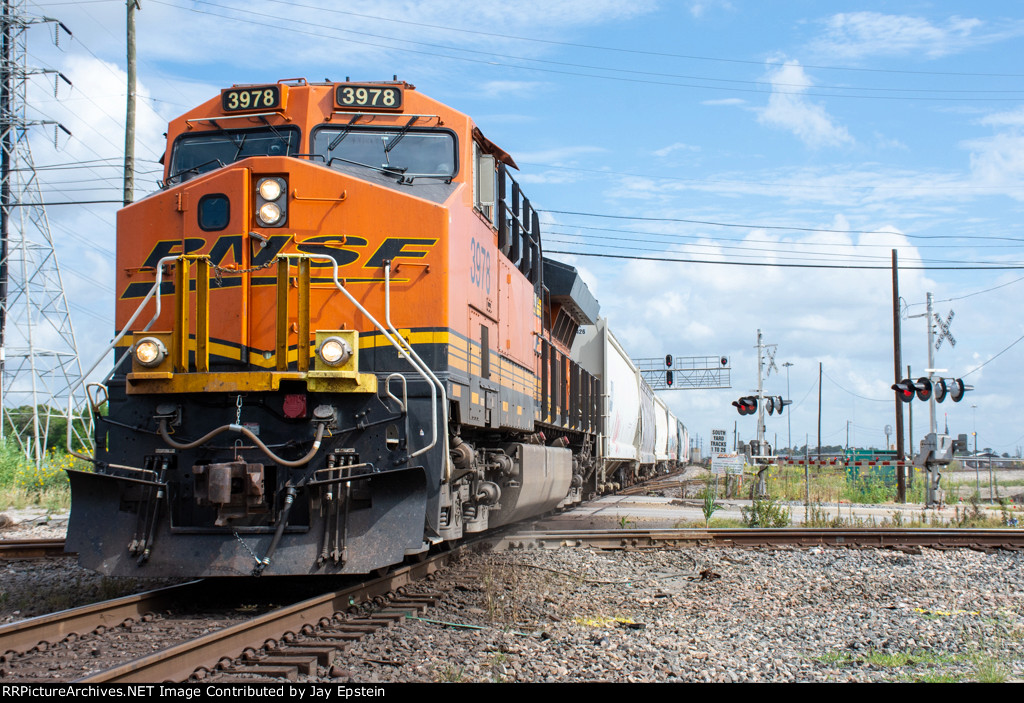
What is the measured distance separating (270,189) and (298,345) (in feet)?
4.20

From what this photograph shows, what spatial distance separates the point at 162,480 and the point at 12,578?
338cm

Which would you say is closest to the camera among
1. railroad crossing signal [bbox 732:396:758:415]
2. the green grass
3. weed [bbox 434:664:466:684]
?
weed [bbox 434:664:466:684]

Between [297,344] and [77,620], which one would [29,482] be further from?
[297,344]

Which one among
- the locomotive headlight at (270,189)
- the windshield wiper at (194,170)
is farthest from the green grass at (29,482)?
the locomotive headlight at (270,189)

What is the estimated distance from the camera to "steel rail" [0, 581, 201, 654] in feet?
→ 17.5

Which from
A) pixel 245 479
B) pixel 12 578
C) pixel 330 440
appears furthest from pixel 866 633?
pixel 12 578

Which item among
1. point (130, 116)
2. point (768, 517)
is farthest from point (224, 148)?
point (130, 116)

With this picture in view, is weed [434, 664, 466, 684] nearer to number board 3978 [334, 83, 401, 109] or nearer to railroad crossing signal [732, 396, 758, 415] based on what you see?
number board 3978 [334, 83, 401, 109]

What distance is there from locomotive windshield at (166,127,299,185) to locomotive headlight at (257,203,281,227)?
679 millimetres

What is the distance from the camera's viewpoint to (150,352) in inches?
259

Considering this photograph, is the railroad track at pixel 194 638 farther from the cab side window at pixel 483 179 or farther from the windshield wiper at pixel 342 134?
the windshield wiper at pixel 342 134

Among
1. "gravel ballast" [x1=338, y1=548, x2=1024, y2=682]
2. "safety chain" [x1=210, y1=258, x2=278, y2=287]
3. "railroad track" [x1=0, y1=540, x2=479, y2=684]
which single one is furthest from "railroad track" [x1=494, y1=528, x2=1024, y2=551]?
"safety chain" [x1=210, y1=258, x2=278, y2=287]

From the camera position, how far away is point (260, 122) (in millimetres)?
7590

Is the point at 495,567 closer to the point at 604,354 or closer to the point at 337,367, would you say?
the point at 337,367
